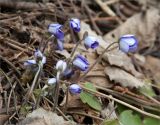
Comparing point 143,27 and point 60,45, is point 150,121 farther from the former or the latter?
point 143,27

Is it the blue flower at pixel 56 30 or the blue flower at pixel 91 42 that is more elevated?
the blue flower at pixel 56 30

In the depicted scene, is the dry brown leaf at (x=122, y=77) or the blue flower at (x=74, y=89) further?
the dry brown leaf at (x=122, y=77)

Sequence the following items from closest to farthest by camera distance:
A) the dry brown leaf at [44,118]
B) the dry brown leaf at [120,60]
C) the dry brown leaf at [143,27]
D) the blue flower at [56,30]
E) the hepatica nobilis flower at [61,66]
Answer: the dry brown leaf at [44,118], the hepatica nobilis flower at [61,66], the blue flower at [56,30], the dry brown leaf at [120,60], the dry brown leaf at [143,27]

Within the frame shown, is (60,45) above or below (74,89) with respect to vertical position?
above

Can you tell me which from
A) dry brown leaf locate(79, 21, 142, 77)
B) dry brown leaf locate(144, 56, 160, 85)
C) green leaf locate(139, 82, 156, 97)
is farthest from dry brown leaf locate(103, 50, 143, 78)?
dry brown leaf locate(144, 56, 160, 85)

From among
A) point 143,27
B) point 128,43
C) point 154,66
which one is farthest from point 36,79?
point 143,27

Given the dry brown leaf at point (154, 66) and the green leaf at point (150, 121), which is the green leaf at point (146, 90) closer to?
the green leaf at point (150, 121)

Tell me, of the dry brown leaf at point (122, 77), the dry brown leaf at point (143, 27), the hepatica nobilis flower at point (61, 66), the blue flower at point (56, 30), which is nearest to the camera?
the hepatica nobilis flower at point (61, 66)

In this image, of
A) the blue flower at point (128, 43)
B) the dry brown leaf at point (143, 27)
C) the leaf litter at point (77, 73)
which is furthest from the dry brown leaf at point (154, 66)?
the blue flower at point (128, 43)
